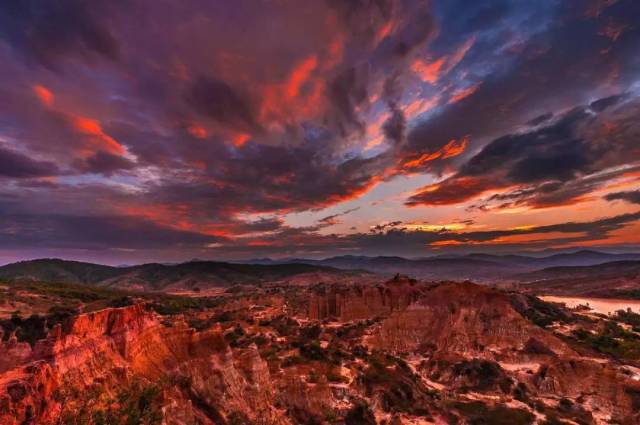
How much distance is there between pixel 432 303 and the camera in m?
84.1

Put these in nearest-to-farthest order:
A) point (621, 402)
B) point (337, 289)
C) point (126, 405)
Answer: point (126, 405)
point (621, 402)
point (337, 289)

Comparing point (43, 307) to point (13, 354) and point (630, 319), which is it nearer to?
point (13, 354)

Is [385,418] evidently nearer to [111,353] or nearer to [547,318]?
[111,353]

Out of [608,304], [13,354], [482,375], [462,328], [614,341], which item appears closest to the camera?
[13,354]

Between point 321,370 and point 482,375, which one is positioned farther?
point 482,375

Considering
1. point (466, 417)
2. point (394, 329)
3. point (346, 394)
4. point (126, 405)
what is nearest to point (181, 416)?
point (126, 405)

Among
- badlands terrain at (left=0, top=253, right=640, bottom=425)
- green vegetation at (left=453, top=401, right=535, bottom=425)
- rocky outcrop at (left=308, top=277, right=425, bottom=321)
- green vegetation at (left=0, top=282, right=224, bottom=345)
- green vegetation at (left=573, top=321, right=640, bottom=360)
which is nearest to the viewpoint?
badlands terrain at (left=0, top=253, right=640, bottom=425)

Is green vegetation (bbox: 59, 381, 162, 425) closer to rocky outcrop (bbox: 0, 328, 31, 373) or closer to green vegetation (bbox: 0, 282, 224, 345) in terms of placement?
rocky outcrop (bbox: 0, 328, 31, 373)

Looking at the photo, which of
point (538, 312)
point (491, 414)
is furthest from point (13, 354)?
point (538, 312)

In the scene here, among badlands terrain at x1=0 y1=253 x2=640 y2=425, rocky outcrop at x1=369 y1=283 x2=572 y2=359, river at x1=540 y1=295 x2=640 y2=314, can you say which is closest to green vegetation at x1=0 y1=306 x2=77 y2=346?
badlands terrain at x1=0 y1=253 x2=640 y2=425

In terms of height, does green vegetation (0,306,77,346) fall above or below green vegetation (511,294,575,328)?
above

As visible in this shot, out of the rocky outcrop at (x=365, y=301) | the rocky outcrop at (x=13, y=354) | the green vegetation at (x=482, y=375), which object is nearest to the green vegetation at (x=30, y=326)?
the rocky outcrop at (x=13, y=354)

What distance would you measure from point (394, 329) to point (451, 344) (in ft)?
43.0

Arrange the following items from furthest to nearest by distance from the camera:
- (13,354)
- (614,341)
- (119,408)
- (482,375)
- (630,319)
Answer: (630,319), (614,341), (482,375), (13,354), (119,408)
